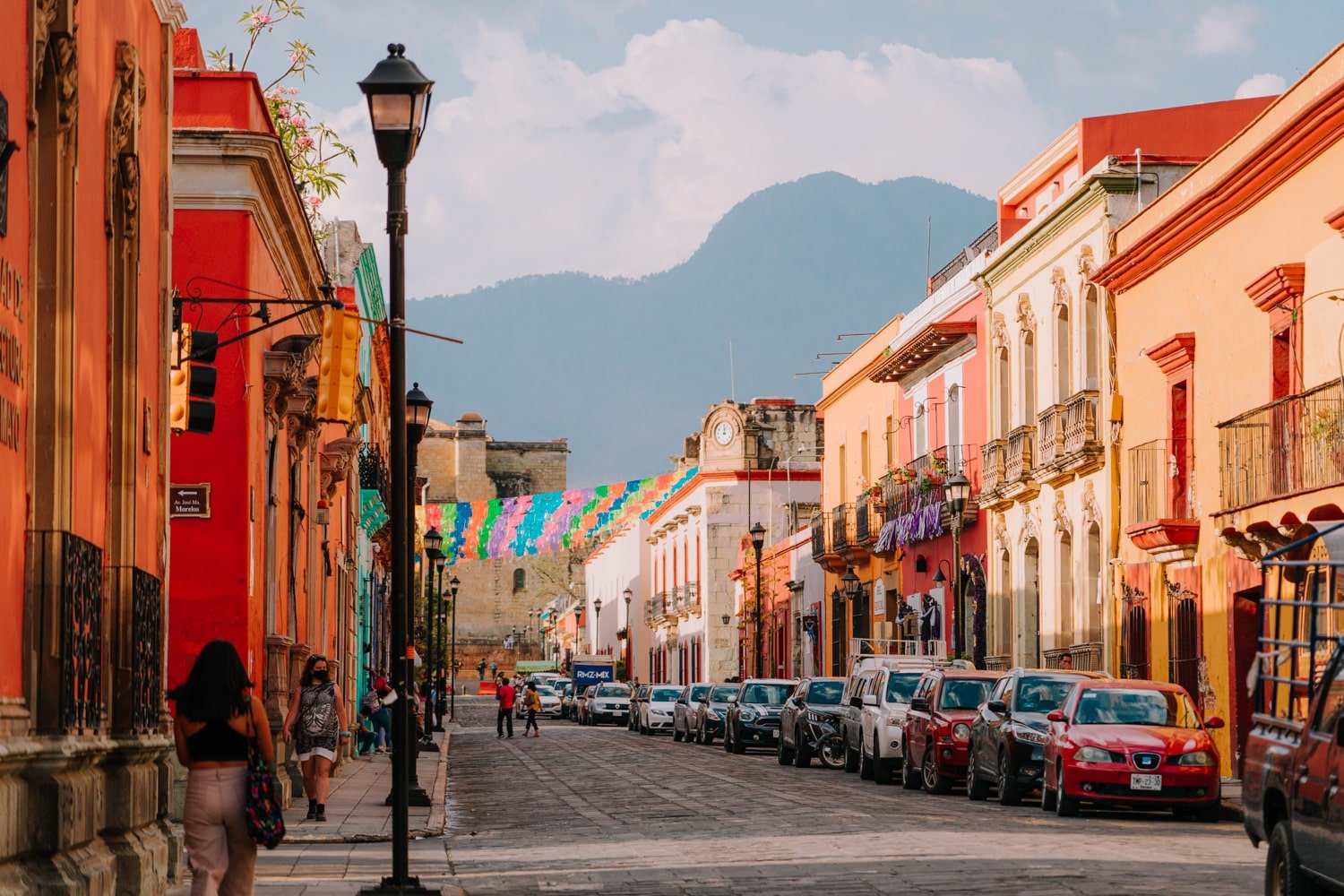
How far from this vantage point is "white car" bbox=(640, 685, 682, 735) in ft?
197

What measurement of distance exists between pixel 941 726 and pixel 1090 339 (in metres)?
11.5

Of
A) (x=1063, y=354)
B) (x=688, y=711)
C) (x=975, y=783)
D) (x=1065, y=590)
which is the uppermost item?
(x=1063, y=354)

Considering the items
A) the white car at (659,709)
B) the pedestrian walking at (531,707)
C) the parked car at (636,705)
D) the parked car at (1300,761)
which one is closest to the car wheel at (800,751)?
the pedestrian walking at (531,707)

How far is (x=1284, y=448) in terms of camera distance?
26.6 metres

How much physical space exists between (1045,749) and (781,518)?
55.9 meters

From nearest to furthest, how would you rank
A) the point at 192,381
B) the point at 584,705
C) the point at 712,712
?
the point at 192,381 → the point at 712,712 → the point at 584,705

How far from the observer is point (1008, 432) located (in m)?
42.5

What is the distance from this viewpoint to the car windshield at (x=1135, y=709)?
23.6 m

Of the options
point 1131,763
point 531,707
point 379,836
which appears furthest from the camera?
point 531,707

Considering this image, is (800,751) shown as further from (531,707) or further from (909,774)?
(531,707)

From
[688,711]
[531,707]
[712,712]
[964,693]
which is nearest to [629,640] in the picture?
[531,707]

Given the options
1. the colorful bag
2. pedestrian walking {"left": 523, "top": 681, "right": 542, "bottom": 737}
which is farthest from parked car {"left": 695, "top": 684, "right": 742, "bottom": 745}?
the colorful bag

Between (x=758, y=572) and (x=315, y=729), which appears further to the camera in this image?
(x=758, y=572)

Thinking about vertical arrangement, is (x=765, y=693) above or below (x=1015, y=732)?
below
